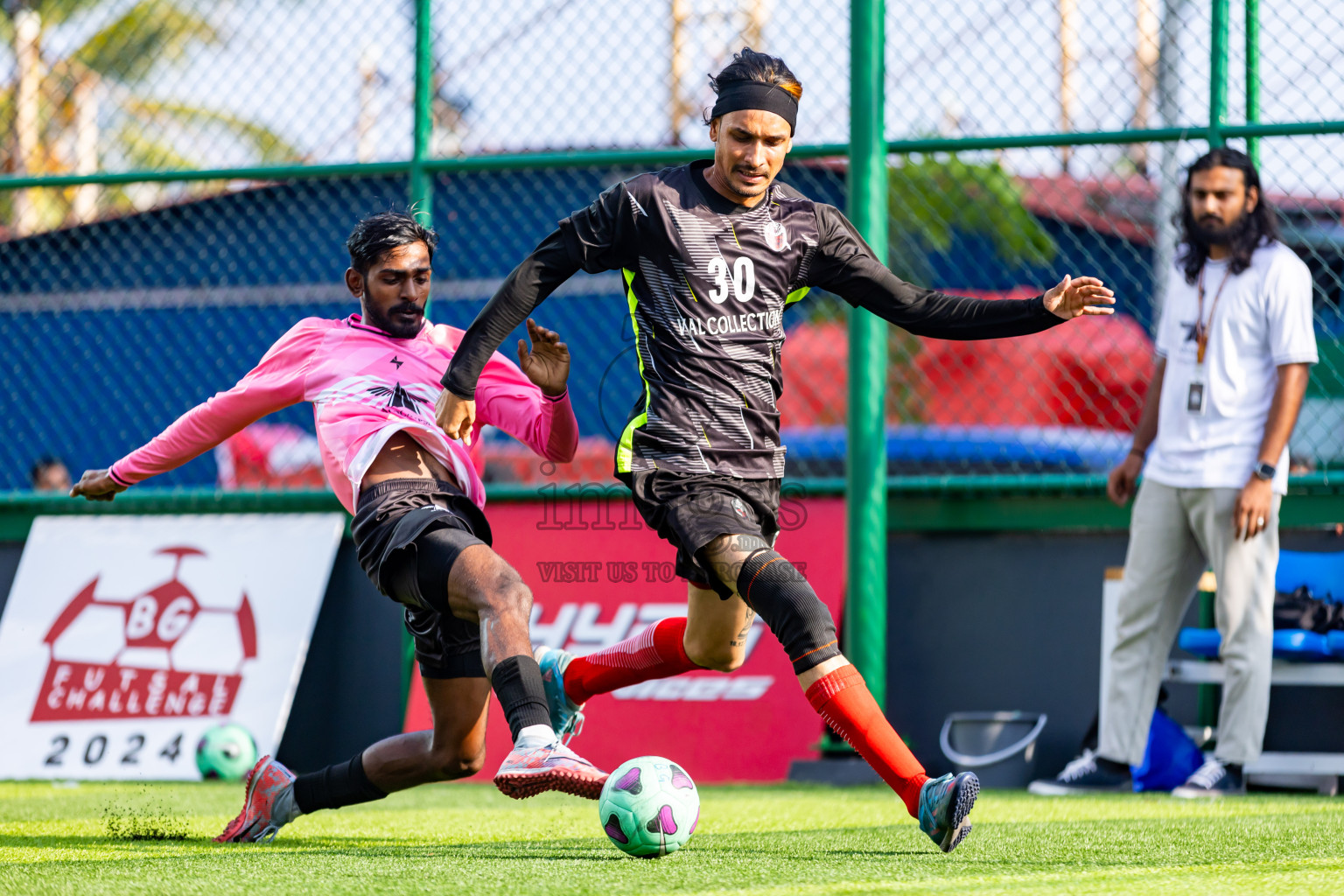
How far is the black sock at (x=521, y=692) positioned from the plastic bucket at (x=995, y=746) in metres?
Result: 2.97

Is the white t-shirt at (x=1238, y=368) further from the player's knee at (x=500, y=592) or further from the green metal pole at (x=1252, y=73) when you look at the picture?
the player's knee at (x=500, y=592)

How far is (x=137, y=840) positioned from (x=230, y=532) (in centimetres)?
305

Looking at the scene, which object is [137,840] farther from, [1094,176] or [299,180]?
[1094,176]

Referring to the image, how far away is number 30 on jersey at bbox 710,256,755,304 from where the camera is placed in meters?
4.00

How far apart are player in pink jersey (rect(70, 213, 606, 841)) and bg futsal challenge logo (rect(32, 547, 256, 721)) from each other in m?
2.67

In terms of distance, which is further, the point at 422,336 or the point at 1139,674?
the point at 1139,674

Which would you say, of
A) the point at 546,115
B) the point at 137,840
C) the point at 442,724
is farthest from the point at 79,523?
the point at 442,724

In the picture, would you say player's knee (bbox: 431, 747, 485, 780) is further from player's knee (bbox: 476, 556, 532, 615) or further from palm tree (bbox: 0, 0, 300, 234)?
palm tree (bbox: 0, 0, 300, 234)

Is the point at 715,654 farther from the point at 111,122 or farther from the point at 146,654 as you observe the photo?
the point at 111,122

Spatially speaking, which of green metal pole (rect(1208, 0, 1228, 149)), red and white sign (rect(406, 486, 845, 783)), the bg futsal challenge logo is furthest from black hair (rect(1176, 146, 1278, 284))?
the bg futsal challenge logo

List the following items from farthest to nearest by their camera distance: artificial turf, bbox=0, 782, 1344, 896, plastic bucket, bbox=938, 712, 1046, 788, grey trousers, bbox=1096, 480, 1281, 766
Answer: plastic bucket, bbox=938, 712, 1046, 788
grey trousers, bbox=1096, 480, 1281, 766
artificial turf, bbox=0, 782, 1344, 896

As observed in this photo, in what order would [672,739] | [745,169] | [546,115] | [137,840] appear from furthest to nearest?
[546,115] < [672,739] < [137,840] < [745,169]

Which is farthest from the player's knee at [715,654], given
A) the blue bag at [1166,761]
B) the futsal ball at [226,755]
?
the futsal ball at [226,755]

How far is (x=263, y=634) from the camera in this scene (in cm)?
688
